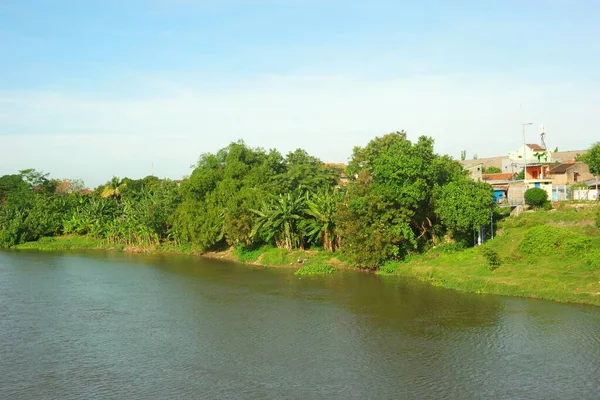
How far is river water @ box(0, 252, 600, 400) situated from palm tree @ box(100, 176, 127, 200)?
2726cm

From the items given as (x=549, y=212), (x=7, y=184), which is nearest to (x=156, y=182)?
(x=7, y=184)

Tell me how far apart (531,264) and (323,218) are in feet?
38.1

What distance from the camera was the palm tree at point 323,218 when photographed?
31.4m

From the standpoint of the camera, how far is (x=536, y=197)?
30.5 metres

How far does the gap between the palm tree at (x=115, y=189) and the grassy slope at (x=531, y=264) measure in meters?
34.0

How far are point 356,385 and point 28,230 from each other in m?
42.7

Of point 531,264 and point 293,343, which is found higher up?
point 531,264

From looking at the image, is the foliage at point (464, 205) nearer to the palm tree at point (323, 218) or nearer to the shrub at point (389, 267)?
the shrub at point (389, 267)

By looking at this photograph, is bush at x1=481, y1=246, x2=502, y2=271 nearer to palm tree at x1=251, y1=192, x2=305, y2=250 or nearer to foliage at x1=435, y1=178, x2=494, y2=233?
foliage at x1=435, y1=178, x2=494, y2=233

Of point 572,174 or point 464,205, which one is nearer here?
point 464,205

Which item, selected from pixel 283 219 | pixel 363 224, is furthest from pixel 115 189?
pixel 363 224

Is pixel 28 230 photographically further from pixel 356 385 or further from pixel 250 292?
pixel 356 385

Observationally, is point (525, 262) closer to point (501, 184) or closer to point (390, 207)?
point (390, 207)

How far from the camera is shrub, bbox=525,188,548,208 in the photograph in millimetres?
→ 30531
